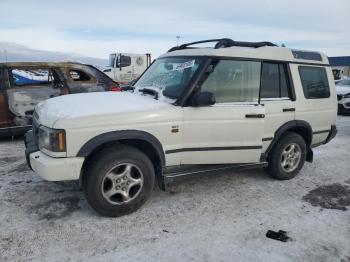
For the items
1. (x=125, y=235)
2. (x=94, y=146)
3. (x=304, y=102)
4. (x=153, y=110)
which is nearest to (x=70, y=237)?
(x=125, y=235)

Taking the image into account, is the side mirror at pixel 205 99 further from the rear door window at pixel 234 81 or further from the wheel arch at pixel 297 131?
the wheel arch at pixel 297 131

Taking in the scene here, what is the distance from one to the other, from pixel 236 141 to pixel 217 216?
40.3 inches

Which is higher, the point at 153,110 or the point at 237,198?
the point at 153,110

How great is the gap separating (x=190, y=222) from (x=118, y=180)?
91cm

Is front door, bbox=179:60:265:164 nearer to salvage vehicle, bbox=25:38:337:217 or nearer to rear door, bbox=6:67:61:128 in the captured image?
salvage vehicle, bbox=25:38:337:217

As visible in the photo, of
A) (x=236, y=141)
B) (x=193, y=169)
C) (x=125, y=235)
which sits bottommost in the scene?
(x=125, y=235)

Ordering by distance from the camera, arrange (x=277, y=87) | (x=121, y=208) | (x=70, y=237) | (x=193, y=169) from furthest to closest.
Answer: (x=277, y=87) → (x=193, y=169) → (x=121, y=208) → (x=70, y=237)

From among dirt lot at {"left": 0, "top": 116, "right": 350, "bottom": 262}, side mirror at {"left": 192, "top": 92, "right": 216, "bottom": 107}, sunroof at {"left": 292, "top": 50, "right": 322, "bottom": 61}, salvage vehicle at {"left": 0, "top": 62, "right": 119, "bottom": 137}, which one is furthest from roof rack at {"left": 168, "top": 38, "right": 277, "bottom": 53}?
salvage vehicle at {"left": 0, "top": 62, "right": 119, "bottom": 137}

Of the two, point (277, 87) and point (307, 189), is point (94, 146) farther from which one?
point (307, 189)

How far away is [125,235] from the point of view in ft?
11.8

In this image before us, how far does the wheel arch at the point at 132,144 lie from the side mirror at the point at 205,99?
0.66 meters

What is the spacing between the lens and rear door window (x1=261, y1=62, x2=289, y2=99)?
16.2 feet

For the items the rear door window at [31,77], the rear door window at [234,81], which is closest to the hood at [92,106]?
the rear door window at [234,81]

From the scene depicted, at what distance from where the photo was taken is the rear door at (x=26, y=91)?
23.5 ft
